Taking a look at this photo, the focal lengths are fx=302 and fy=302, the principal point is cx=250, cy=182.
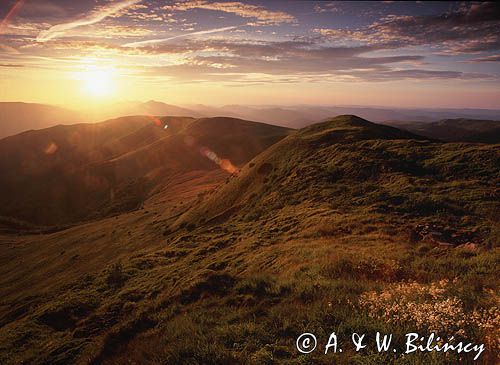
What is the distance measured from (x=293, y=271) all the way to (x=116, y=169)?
10532 cm

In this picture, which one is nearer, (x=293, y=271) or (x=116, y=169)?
(x=293, y=271)

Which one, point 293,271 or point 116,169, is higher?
point 293,271

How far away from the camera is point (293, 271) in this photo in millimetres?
11852

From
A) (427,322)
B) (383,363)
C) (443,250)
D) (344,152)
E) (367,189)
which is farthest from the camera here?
(344,152)

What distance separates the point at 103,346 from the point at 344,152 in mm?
26973

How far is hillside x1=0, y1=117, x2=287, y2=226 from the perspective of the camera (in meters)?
84.1

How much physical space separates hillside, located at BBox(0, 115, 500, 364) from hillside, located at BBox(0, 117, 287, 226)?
42.3 metres

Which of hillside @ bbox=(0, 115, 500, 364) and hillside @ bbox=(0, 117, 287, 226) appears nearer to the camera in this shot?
hillside @ bbox=(0, 115, 500, 364)

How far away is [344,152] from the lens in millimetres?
30969

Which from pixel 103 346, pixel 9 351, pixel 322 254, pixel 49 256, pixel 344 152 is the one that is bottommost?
pixel 49 256

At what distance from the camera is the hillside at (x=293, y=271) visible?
22.6 ft

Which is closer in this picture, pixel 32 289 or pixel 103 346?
pixel 103 346

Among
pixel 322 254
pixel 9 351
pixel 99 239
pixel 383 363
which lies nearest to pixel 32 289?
pixel 99 239

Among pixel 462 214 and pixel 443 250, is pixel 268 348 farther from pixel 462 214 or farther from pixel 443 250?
pixel 462 214
